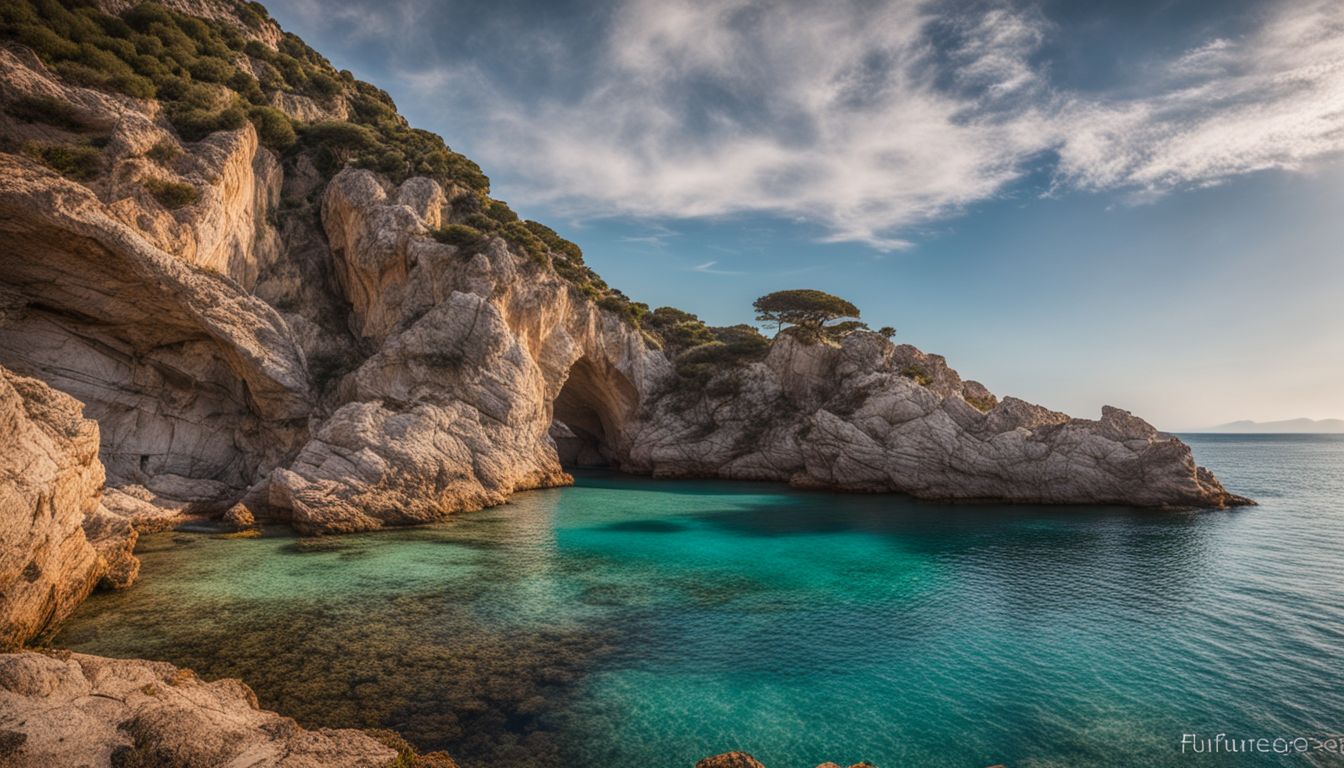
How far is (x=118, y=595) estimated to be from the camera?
13.3 m

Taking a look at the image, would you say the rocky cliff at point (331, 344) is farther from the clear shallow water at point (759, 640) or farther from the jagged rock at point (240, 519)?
the clear shallow water at point (759, 640)

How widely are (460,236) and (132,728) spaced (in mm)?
33816

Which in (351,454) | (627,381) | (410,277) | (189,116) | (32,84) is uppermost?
(189,116)

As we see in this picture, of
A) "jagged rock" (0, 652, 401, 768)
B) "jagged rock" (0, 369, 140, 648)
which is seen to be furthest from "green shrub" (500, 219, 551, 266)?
"jagged rock" (0, 652, 401, 768)

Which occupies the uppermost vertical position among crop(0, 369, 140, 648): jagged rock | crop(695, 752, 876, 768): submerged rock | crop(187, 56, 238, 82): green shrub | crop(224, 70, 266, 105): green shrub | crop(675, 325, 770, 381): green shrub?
crop(224, 70, 266, 105): green shrub

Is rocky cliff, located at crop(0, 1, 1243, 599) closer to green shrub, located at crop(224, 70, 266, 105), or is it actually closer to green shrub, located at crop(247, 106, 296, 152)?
green shrub, located at crop(247, 106, 296, 152)

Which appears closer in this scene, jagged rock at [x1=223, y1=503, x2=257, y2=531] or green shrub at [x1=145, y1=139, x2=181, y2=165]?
jagged rock at [x1=223, y1=503, x2=257, y2=531]

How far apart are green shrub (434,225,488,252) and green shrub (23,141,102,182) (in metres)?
16.3

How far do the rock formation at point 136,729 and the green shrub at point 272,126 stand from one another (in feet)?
119

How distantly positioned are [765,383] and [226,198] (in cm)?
3744

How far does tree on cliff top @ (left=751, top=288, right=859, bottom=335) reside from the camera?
49.8 m

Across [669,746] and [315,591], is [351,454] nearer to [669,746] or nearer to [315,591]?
[315,591]

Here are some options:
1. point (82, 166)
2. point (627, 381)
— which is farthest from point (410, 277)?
point (627, 381)

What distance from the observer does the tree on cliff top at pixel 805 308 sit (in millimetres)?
49750
